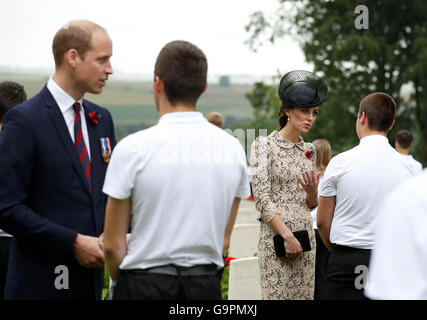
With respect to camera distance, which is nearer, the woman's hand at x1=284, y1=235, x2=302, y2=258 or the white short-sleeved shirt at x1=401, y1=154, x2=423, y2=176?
the white short-sleeved shirt at x1=401, y1=154, x2=423, y2=176

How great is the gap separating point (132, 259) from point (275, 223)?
6.14ft

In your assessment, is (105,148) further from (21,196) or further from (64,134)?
(21,196)

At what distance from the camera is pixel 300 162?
182 inches

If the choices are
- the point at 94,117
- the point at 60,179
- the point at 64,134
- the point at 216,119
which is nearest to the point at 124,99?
the point at 216,119

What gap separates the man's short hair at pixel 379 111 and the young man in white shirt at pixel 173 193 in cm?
167

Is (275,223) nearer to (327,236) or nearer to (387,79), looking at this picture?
(327,236)

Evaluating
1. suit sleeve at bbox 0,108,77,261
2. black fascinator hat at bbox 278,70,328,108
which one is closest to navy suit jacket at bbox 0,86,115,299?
suit sleeve at bbox 0,108,77,261

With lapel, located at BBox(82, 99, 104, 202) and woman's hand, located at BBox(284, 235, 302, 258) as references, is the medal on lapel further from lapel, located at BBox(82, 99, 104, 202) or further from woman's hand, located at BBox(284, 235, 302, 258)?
woman's hand, located at BBox(284, 235, 302, 258)

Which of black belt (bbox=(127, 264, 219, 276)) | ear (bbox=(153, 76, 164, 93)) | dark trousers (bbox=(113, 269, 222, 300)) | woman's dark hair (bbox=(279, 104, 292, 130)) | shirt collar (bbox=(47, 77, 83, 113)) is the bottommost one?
dark trousers (bbox=(113, 269, 222, 300))

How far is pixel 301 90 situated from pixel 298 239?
3.61 feet

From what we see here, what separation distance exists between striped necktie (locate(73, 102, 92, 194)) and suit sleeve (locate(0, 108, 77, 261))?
25 cm

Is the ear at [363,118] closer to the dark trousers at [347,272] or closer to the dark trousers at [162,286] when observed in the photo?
the dark trousers at [347,272]

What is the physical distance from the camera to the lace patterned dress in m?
4.49

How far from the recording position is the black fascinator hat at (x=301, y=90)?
4633 millimetres
